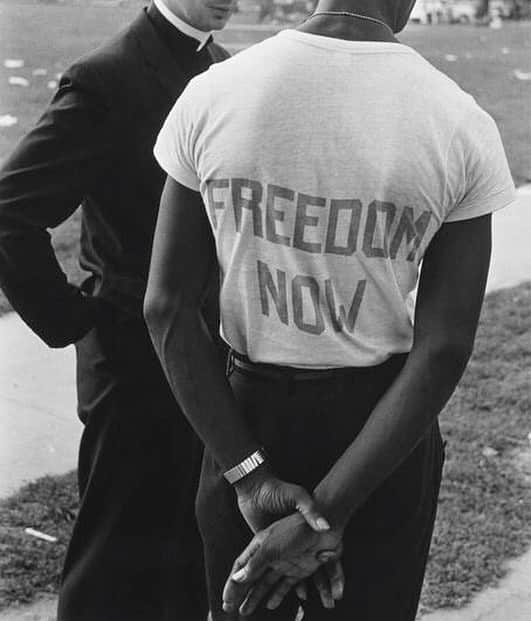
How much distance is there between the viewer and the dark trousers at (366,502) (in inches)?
78.0

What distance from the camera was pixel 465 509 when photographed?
157 inches

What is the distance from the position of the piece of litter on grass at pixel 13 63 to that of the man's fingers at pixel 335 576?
13.5 metres

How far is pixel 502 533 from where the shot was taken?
3826 millimetres

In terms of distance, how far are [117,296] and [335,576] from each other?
972mm

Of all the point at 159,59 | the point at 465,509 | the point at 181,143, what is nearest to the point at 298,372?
the point at 181,143

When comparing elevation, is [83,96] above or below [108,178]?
above

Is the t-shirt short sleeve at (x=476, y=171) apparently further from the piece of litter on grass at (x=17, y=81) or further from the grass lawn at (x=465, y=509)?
the piece of litter on grass at (x=17, y=81)

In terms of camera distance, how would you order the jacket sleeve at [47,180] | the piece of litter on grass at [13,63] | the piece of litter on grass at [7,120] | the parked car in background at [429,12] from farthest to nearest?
the parked car in background at [429,12] < the piece of litter on grass at [13,63] < the piece of litter on grass at [7,120] < the jacket sleeve at [47,180]

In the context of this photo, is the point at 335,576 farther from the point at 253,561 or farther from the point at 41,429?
the point at 41,429

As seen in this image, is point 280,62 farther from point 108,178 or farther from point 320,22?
point 108,178

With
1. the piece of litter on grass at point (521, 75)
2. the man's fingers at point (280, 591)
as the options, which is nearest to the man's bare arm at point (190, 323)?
the man's fingers at point (280, 591)

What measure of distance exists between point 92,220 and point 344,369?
923 millimetres

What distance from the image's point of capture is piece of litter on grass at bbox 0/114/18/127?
10148 millimetres

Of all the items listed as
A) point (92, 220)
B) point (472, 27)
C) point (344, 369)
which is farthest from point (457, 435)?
point (472, 27)
